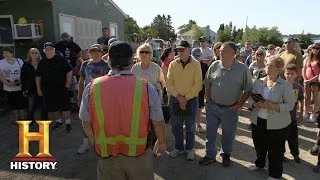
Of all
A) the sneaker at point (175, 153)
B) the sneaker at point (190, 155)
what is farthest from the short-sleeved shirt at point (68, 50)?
the sneaker at point (190, 155)

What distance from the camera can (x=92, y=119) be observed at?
9.48ft

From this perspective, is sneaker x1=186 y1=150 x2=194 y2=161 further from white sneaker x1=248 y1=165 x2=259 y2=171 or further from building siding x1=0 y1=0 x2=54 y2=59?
building siding x1=0 y1=0 x2=54 y2=59

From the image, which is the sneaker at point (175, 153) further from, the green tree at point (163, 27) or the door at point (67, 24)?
the green tree at point (163, 27)

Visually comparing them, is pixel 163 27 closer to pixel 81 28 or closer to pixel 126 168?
pixel 81 28

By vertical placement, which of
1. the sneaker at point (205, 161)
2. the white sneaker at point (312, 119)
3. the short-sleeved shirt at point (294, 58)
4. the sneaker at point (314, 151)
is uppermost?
the short-sleeved shirt at point (294, 58)

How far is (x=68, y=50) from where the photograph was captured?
9461 millimetres

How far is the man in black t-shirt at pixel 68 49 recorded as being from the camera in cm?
943

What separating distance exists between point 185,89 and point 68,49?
5073 millimetres

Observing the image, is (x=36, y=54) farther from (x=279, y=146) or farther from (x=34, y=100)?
(x=279, y=146)

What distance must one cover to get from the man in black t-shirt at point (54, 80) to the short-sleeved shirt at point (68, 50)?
2.41 m

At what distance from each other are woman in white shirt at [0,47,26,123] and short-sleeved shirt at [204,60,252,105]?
472 cm

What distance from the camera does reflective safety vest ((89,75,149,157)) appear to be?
108 inches

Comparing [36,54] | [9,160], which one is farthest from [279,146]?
[36,54]

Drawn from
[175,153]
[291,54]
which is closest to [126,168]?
[175,153]
